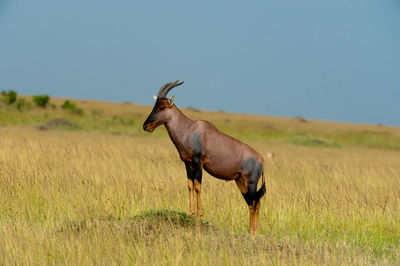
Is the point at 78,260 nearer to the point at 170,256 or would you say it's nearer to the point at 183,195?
the point at 170,256

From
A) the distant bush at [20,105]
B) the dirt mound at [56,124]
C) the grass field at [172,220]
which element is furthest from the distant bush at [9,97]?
the grass field at [172,220]

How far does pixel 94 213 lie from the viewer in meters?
8.32

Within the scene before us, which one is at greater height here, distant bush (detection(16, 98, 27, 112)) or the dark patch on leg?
distant bush (detection(16, 98, 27, 112))

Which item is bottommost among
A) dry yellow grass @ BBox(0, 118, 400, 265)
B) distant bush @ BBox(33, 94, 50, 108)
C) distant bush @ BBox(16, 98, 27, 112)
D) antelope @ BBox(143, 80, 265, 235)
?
dry yellow grass @ BBox(0, 118, 400, 265)

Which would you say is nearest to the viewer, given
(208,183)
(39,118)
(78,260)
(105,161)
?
(78,260)

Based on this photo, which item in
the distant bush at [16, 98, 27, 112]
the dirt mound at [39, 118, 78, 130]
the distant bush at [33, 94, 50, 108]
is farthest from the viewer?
the distant bush at [33, 94, 50, 108]

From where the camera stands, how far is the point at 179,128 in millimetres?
7020

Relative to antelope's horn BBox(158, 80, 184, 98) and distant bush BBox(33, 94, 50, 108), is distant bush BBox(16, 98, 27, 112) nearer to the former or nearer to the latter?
distant bush BBox(33, 94, 50, 108)

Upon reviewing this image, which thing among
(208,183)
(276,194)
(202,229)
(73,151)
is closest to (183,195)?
(208,183)

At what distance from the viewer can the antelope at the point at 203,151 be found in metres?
6.90

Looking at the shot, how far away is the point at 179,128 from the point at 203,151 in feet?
1.67

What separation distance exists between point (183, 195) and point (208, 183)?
4.09ft

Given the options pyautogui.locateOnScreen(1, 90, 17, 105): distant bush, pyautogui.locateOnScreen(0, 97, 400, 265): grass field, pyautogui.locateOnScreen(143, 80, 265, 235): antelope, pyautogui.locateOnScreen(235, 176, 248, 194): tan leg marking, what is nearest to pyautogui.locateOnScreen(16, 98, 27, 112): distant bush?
pyautogui.locateOnScreen(1, 90, 17, 105): distant bush

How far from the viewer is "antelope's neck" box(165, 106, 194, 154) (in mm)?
6984
